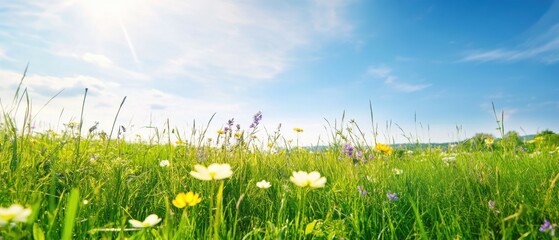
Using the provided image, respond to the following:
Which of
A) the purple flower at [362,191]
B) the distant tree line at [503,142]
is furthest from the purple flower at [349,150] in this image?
the distant tree line at [503,142]

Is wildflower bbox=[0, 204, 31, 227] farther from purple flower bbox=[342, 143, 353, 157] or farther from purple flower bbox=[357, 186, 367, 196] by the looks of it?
purple flower bbox=[342, 143, 353, 157]

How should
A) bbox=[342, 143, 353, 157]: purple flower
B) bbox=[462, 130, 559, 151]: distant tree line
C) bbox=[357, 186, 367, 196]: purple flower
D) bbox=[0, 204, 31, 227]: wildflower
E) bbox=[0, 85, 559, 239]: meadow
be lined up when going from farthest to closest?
bbox=[462, 130, 559, 151]: distant tree line, bbox=[342, 143, 353, 157]: purple flower, bbox=[357, 186, 367, 196]: purple flower, bbox=[0, 85, 559, 239]: meadow, bbox=[0, 204, 31, 227]: wildflower

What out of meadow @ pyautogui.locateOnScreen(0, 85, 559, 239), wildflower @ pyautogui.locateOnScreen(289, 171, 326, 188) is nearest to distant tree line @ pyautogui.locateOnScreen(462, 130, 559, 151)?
meadow @ pyautogui.locateOnScreen(0, 85, 559, 239)

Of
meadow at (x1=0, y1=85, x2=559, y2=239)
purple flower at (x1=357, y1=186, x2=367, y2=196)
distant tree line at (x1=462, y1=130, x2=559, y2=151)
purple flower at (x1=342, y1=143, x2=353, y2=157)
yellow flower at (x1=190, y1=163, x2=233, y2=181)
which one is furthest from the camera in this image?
distant tree line at (x1=462, y1=130, x2=559, y2=151)

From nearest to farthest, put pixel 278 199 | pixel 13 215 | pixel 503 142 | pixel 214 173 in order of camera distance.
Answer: pixel 13 215 → pixel 214 173 → pixel 278 199 → pixel 503 142

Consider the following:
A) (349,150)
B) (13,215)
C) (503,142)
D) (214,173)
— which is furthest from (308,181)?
(503,142)

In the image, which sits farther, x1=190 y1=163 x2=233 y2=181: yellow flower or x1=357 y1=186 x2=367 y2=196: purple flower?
x1=357 y1=186 x2=367 y2=196: purple flower

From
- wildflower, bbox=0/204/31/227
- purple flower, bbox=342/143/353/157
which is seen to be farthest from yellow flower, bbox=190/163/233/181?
purple flower, bbox=342/143/353/157

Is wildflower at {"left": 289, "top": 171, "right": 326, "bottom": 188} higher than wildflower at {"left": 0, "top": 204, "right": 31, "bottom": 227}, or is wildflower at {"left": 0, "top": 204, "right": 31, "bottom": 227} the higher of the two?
wildflower at {"left": 289, "top": 171, "right": 326, "bottom": 188}

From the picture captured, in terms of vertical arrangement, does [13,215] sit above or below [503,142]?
below

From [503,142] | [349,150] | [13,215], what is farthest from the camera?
[349,150]

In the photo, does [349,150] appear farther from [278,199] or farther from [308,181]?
[308,181]

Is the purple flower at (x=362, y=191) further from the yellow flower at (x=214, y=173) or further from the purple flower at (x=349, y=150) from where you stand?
the yellow flower at (x=214, y=173)

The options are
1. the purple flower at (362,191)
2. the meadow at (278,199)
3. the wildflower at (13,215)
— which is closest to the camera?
the wildflower at (13,215)
